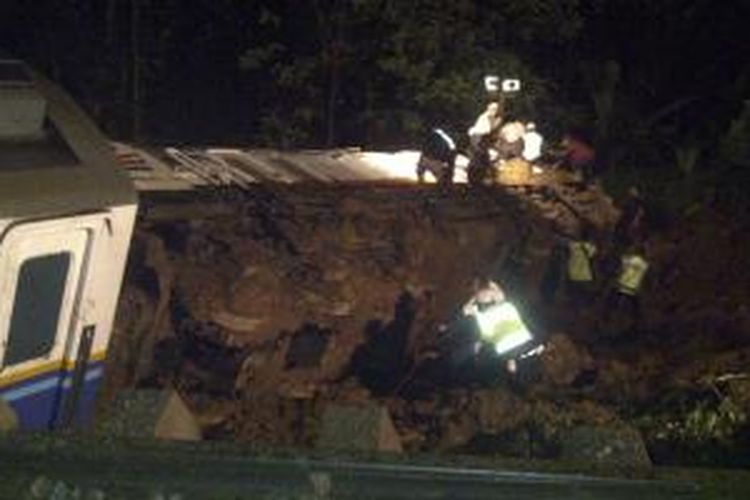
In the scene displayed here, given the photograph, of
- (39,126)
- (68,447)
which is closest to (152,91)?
(39,126)

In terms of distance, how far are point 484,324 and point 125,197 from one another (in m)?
4.24

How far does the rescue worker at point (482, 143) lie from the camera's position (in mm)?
11586

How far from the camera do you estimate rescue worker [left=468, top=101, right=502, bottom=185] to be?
11.6 m

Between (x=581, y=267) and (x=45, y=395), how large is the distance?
21.7 ft

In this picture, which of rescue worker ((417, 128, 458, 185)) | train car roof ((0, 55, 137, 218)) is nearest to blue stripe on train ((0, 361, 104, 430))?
train car roof ((0, 55, 137, 218))

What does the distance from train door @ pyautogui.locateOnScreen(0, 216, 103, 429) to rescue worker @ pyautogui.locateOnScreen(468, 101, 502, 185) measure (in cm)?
602

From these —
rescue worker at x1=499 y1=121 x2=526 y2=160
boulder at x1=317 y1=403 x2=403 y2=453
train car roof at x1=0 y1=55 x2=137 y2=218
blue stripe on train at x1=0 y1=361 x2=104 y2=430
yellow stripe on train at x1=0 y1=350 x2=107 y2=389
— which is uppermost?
train car roof at x1=0 y1=55 x2=137 y2=218

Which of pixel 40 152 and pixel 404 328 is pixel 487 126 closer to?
pixel 404 328

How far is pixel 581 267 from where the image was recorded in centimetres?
1134

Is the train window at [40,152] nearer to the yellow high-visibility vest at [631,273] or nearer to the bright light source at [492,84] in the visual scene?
the yellow high-visibility vest at [631,273]

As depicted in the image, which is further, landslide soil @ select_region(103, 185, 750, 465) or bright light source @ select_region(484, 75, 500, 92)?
bright light source @ select_region(484, 75, 500, 92)

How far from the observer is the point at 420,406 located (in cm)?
902

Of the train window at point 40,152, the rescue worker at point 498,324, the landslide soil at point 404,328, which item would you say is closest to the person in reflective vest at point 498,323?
the rescue worker at point 498,324

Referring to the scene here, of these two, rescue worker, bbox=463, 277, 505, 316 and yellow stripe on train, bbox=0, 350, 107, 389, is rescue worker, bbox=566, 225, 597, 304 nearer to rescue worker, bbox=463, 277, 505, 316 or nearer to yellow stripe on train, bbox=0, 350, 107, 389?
rescue worker, bbox=463, 277, 505, 316
